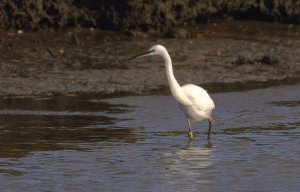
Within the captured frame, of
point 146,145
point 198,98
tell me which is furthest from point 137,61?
point 146,145

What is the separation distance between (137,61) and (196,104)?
5269 mm

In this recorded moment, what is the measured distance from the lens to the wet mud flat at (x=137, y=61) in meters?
16.5

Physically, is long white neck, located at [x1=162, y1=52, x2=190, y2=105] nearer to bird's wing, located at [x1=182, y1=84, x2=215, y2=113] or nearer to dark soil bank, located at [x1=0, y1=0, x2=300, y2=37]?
bird's wing, located at [x1=182, y1=84, x2=215, y2=113]

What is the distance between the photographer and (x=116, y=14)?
19766 millimetres

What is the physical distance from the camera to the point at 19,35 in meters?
19.0

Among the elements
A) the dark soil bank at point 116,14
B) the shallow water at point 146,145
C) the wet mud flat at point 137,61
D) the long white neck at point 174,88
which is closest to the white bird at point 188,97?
the long white neck at point 174,88

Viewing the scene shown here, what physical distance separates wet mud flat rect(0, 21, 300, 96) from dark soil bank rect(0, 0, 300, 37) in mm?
196

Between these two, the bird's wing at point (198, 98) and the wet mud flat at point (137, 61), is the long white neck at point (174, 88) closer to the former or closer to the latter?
the bird's wing at point (198, 98)

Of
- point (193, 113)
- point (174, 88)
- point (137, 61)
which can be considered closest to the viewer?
point (174, 88)

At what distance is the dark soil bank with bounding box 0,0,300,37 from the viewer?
62.7 ft

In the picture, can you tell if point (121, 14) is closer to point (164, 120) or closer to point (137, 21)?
point (137, 21)

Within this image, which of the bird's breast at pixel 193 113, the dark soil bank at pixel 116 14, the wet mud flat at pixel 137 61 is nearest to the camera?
the bird's breast at pixel 193 113

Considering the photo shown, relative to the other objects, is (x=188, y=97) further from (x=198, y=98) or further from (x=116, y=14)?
(x=116, y=14)

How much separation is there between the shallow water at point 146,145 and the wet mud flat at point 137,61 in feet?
3.00
